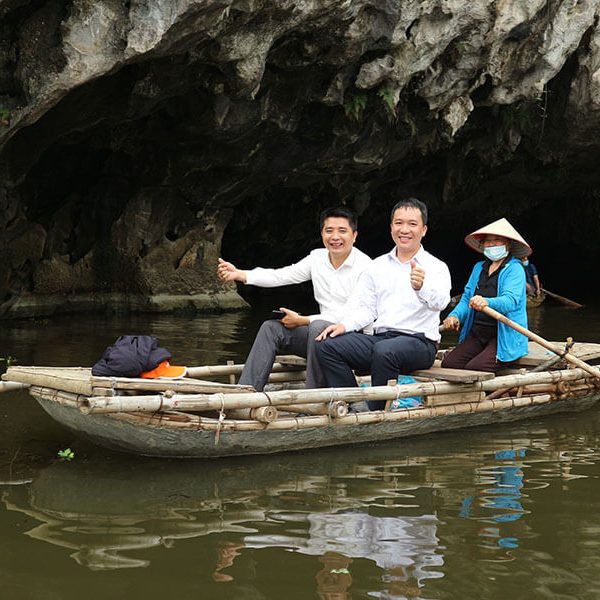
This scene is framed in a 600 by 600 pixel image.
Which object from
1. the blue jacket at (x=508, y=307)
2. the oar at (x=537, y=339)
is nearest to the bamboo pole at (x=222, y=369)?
the blue jacket at (x=508, y=307)

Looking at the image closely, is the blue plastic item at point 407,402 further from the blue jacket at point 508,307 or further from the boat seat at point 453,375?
the blue jacket at point 508,307

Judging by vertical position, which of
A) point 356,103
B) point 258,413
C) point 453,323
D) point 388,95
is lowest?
point 258,413

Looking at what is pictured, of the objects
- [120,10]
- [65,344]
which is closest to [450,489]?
[120,10]

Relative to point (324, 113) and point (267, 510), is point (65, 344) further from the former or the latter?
point (267, 510)

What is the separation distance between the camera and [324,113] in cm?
1373

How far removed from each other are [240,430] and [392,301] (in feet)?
5.17

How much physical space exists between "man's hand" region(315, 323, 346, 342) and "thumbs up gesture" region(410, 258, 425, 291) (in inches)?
23.1

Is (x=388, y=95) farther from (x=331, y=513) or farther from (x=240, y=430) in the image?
(x=331, y=513)

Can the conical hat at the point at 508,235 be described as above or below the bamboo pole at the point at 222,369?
above

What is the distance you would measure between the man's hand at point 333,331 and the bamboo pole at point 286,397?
470mm

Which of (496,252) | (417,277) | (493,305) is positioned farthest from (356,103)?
(417,277)

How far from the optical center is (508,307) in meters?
6.91

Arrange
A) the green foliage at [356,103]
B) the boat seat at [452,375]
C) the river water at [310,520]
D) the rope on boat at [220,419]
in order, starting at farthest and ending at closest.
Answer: the green foliage at [356,103]
the boat seat at [452,375]
the rope on boat at [220,419]
the river water at [310,520]

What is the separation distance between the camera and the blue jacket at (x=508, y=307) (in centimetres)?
693
